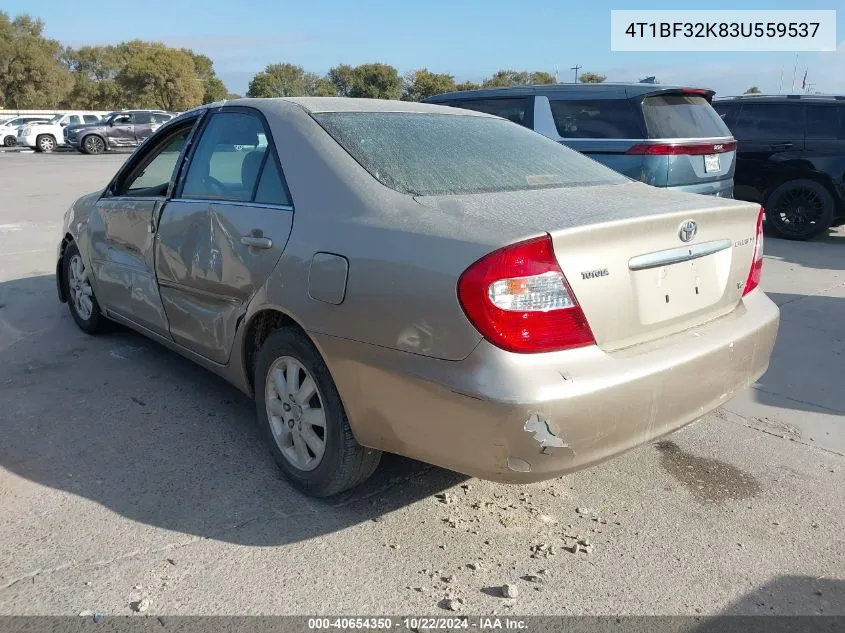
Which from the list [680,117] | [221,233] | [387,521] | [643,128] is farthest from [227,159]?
[680,117]

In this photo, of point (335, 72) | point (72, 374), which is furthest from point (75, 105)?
point (72, 374)

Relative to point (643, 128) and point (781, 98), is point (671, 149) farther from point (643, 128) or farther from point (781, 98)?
point (781, 98)

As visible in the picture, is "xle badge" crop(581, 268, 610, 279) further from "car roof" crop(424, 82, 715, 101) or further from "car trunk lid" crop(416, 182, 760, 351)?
"car roof" crop(424, 82, 715, 101)

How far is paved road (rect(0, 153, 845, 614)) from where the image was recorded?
8.06 ft

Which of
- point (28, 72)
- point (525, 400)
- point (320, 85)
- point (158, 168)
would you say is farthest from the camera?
point (320, 85)

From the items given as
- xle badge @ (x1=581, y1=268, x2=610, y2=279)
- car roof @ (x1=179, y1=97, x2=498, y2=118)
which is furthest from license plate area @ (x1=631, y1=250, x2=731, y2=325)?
car roof @ (x1=179, y1=97, x2=498, y2=118)

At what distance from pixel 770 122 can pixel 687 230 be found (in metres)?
8.00

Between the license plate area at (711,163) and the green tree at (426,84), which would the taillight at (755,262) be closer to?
the license plate area at (711,163)

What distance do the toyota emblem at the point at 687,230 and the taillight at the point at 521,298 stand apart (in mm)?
595

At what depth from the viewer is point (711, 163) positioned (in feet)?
23.8

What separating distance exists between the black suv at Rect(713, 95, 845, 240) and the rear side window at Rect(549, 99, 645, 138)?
136 inches

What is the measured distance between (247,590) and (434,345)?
1049mm

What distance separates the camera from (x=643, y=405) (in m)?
2.45

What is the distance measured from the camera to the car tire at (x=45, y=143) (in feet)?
105
